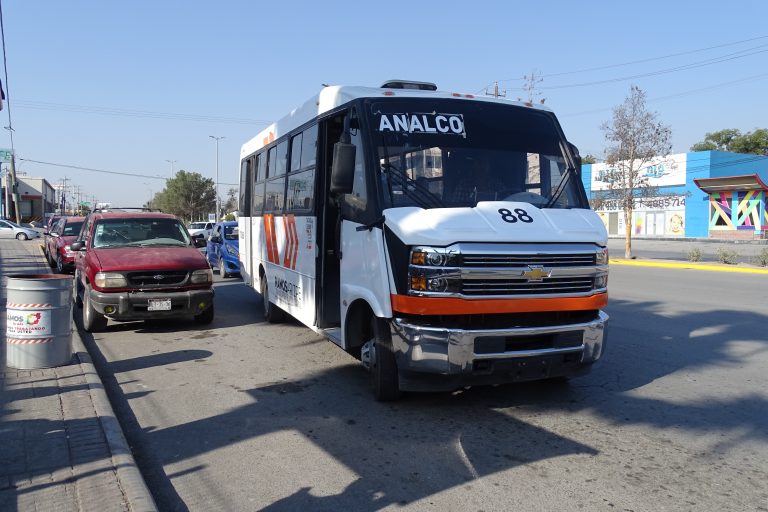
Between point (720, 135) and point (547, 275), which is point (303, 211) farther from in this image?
point (720, 135)

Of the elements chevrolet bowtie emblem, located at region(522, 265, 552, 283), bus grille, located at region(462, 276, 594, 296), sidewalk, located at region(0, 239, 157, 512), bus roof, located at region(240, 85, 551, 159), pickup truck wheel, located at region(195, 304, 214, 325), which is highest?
bus roof, located at region(240, 85, 551, 159)

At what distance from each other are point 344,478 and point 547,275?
2429mm

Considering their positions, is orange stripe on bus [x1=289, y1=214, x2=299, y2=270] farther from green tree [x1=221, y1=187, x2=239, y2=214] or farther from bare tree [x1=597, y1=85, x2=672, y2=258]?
green tree [x1=221, y1=187, x2=239, y2=214]

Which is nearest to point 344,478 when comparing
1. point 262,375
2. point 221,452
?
point 221,452

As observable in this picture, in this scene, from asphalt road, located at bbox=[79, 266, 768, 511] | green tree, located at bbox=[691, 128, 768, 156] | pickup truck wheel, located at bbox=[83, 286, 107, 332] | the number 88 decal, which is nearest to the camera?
asphalt road, located at bbox=[79, 266, 768, 511]

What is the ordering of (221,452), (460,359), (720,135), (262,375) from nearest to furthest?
(221,452)
(460,359)
(262,375)
(720,135)

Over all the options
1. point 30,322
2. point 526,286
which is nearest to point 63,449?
point 30,322

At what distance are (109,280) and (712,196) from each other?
50517 mm

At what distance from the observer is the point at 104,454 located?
14.2 ft

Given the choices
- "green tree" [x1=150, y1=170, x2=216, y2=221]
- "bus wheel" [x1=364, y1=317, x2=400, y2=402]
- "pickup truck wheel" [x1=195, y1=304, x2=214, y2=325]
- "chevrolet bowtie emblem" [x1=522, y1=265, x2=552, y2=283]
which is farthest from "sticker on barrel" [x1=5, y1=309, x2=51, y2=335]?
"green tree" [x1=150, y1=170, x2=216, y2=221]

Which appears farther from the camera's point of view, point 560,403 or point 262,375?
point 262,375

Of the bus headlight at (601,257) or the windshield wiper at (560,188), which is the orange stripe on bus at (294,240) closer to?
the windshield wiper at (560,188)

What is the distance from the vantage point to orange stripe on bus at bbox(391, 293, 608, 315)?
5.05m

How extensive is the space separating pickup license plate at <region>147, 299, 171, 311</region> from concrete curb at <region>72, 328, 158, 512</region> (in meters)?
2.62
